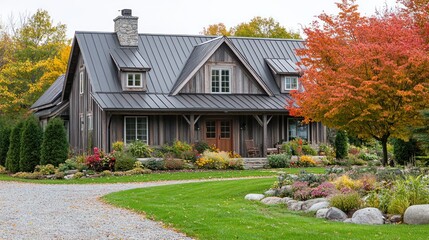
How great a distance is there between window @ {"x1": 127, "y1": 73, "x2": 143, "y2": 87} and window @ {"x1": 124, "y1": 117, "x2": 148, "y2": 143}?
170 centimetres

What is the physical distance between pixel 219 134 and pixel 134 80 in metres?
4.80

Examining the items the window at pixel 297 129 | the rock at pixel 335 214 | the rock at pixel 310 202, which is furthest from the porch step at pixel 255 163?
the rock at pixel 335 214

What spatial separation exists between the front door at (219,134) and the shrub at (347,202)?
65.0 feet

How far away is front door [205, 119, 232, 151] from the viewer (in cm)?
3447

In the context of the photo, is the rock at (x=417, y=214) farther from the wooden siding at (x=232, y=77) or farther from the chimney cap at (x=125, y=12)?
the chimney cap at (x=125, y=12)

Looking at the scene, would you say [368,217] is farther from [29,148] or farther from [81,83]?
[81,83]

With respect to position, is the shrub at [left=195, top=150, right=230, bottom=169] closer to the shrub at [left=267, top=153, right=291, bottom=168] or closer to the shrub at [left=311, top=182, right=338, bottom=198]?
the shrub at [left=267, top=153, right=291, bottom=168]

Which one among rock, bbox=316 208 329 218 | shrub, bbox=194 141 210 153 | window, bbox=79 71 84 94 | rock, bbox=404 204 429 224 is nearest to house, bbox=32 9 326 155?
window, bbox=79 71 84 94

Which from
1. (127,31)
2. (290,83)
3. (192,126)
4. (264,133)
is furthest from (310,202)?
(127,31)

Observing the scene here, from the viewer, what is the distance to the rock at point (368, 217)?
44.2 ft

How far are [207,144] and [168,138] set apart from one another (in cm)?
182

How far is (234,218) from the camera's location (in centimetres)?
1408

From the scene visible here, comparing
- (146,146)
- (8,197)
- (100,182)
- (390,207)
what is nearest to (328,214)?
(390,207)

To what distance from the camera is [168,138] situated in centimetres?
3328
